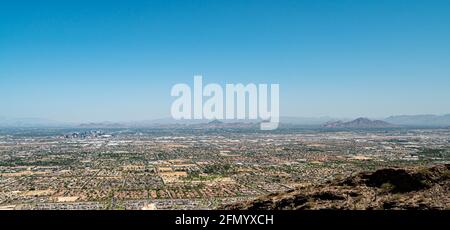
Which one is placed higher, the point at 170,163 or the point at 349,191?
the point at 349,191

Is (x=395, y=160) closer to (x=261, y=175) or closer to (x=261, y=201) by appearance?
(x=261, y=175)

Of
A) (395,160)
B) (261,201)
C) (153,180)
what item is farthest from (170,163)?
(261,201)
